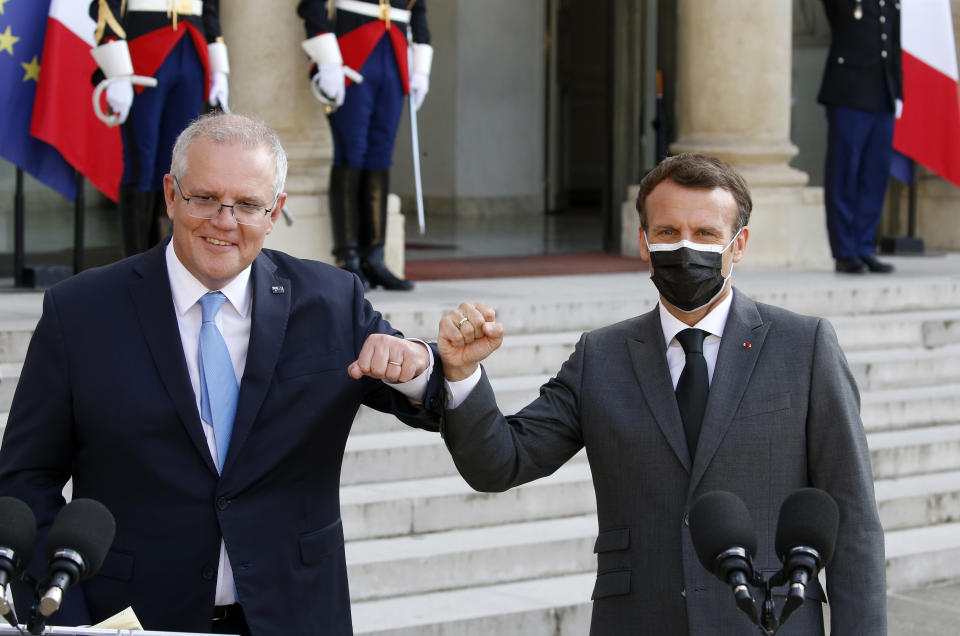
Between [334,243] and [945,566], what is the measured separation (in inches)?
133

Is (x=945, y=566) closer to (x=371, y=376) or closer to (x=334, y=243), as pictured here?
(x=334, y=243)

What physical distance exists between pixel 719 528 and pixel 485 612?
3026 millimetres

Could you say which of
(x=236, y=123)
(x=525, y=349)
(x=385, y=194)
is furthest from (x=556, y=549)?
(x=236, y=123)

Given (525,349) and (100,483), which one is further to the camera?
(525,349)

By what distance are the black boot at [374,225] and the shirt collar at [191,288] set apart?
482cm

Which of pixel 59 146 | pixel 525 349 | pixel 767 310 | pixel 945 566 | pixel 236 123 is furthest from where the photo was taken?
pixel 59 146

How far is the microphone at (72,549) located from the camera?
80.1 inches

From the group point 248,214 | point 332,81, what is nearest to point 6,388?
point 332,81

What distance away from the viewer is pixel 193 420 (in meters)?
2.71

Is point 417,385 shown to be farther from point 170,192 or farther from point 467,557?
point 467,557

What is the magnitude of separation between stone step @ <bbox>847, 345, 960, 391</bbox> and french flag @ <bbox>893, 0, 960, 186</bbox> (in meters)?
2.88

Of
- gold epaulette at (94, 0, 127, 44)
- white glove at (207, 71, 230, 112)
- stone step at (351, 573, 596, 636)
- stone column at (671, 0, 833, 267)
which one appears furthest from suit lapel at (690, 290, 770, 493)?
stone column at (671, 0, 833, 267)

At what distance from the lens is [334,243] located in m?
7.82

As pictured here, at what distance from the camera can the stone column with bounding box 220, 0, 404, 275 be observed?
26.0 ft
